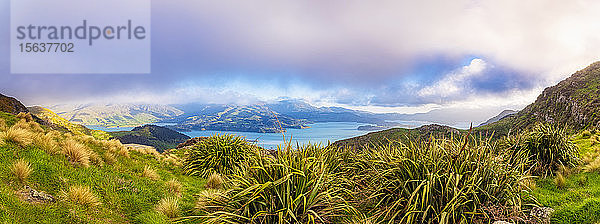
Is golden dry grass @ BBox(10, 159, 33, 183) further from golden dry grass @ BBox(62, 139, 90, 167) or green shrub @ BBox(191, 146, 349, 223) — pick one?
green shrub @ BBox(191, 146, 349, 223)

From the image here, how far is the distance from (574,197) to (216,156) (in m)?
11.2

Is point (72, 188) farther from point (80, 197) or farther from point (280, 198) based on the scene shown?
point (280, 198)

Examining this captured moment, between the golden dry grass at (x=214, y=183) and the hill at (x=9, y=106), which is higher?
the hill at (x=9, y=106)

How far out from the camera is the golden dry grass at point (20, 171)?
4.69 meters

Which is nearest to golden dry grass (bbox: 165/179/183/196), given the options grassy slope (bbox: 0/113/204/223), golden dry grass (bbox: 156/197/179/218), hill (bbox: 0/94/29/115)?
grassy slope (bbox: 0/113/204/223)

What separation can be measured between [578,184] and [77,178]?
42.5ft

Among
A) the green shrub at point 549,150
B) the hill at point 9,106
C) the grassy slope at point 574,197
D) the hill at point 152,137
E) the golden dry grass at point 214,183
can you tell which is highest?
the hill at point 9,106

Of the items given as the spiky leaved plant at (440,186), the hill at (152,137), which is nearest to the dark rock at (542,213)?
the spiky leaved plant at (440,186)

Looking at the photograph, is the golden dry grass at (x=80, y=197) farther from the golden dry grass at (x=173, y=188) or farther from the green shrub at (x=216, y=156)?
the green shrub at (x=216, y=156)

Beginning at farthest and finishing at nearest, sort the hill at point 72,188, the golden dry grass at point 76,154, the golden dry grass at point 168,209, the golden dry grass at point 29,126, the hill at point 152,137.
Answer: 1. the hill at point 152,137
2. the golden dry grass at point 29,126
3. the golden dry grass at point 76,154
4. the golden dry grass at point 168,209
5. the hill at point 72,188

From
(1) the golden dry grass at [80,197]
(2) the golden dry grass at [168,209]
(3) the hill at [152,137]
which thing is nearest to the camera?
(1) the golden dry grass at [80,197]

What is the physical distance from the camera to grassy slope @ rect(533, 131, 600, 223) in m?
4.74

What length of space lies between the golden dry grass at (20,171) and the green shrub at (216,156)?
631cm

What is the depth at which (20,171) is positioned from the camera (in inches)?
187
